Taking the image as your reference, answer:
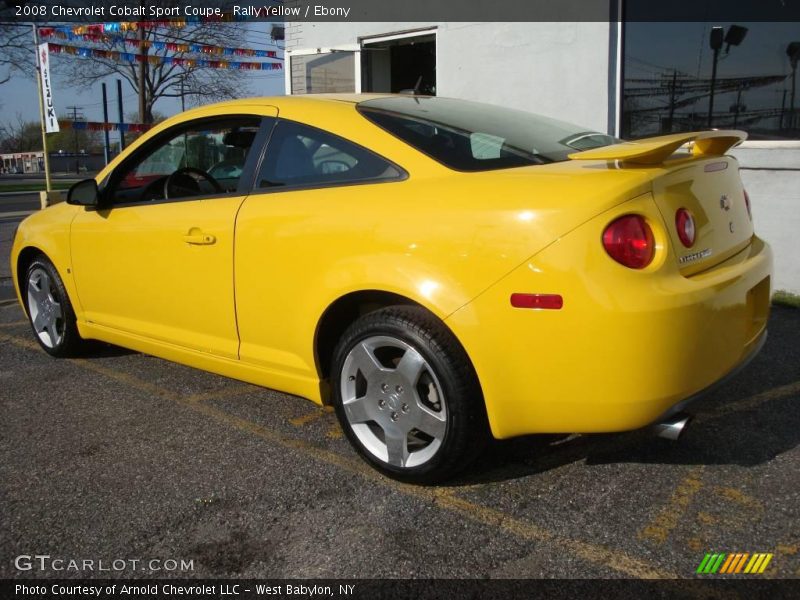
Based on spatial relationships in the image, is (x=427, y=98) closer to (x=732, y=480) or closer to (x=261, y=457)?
(x=261, y=457)

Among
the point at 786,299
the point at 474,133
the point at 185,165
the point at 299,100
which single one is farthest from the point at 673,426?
the point at 786,299

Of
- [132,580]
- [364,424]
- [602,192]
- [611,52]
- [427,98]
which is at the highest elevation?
[611,52]

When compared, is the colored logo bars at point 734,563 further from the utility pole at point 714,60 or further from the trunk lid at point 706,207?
the utility pole at point 714,60

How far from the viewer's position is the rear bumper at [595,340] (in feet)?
7.43

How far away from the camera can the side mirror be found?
390 centimetres

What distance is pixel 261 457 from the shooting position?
Answer: 312cm

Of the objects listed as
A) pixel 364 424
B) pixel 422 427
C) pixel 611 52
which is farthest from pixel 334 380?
pixel 611 52

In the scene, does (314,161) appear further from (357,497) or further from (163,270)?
(357,497)

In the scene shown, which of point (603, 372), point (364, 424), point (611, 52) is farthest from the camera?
point (611, 52)

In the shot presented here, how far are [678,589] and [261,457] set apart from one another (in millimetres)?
1739

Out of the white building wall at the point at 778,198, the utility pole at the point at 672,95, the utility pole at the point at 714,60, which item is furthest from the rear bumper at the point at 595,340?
the utility pole at the point at 672,95

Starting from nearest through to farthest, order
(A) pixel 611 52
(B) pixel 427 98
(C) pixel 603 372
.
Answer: (C) pixel 603 372 → (B) pixel 427 98 → (A) pixel 611 52

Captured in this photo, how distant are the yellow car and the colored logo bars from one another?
17.0 inches

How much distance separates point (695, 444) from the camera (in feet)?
10.2
